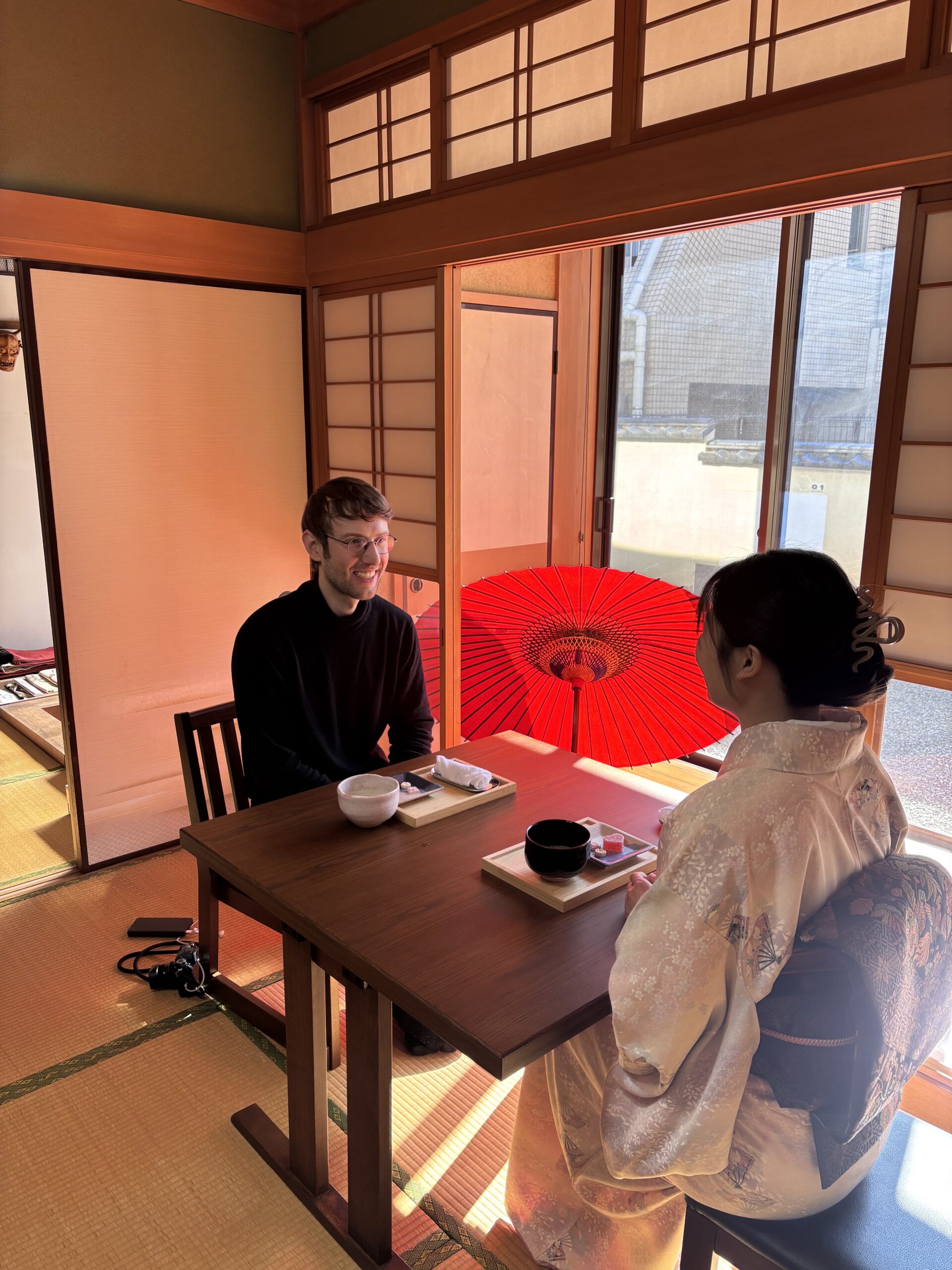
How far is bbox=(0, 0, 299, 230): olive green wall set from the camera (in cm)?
297

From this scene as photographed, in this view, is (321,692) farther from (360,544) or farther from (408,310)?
(408,310)

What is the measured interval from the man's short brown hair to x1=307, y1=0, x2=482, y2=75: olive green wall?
1.69m

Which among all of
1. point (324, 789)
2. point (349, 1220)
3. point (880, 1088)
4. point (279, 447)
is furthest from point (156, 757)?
point (880, 1088)

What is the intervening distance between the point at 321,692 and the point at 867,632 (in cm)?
160

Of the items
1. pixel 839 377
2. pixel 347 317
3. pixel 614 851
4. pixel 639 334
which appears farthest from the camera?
pixel 639 334

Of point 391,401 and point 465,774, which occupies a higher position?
point 391,401

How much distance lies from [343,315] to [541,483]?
66.3 inches

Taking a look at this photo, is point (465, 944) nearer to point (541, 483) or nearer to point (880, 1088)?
point (880, 1088)

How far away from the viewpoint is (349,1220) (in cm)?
182

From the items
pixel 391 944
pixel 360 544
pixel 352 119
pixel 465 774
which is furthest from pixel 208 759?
pixel 352 119

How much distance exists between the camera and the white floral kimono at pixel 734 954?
1249mm

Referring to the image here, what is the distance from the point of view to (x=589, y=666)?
225 cm

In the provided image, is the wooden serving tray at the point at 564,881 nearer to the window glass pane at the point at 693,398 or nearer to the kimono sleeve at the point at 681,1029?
the kimono sleeve at the point at 681,1029

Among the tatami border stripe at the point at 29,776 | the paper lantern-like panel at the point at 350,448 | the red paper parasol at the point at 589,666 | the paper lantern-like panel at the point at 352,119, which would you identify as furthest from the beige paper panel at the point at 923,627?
the tatami border stripe at the point at 29,776
